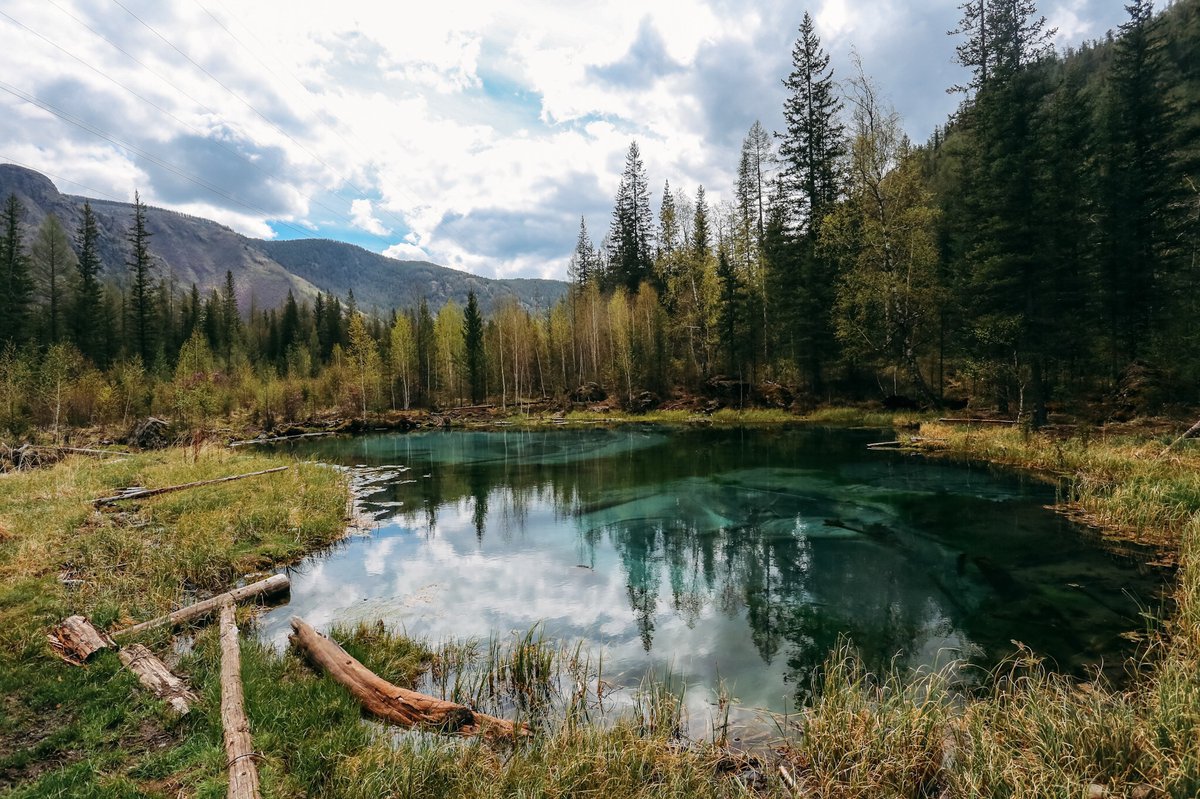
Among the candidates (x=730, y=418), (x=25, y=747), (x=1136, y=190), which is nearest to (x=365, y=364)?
(x=730, y=418)

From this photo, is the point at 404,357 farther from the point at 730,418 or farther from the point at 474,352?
the point at 730,418

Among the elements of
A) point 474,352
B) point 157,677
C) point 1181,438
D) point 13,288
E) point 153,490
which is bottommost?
point 157,677

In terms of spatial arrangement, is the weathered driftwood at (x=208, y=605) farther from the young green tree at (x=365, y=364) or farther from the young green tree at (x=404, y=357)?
the young green tree at (x=404, y=357)

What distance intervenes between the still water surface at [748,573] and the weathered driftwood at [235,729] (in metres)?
2.29

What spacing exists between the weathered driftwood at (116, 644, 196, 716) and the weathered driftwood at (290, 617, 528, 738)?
4.27 feet

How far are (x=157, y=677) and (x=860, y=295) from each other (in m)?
31.2

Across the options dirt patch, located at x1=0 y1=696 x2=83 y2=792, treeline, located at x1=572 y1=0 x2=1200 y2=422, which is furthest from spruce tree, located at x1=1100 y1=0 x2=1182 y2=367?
dirt patch, located at x1=0 y1=696 x2=83 y2=792

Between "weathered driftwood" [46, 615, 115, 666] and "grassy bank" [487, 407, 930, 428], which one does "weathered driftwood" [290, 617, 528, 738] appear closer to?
"weathered driftwood" [46, 615, 115, 666]

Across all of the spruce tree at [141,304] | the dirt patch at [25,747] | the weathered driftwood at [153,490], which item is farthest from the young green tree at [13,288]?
the dirt patch at [25,747]

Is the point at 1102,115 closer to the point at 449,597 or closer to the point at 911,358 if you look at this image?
the point at 911,358

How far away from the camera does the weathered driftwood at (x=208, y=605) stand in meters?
6.64

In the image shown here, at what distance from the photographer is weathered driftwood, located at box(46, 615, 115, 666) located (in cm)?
586

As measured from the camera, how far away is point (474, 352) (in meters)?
57.4

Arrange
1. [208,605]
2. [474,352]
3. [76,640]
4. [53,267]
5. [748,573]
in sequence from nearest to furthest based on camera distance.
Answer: [76,640], [208,605], [748,573], [53,267], [474,352]
